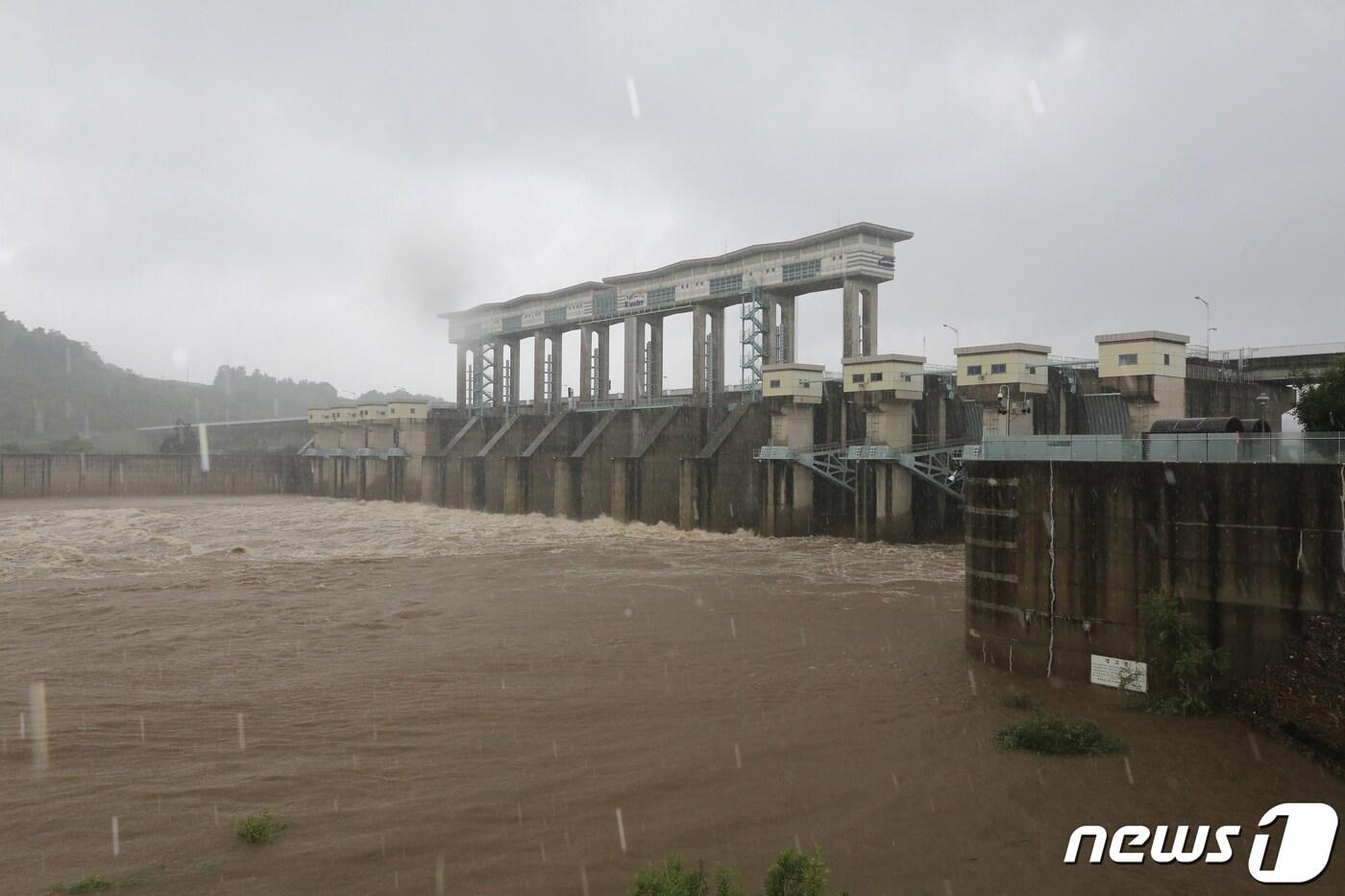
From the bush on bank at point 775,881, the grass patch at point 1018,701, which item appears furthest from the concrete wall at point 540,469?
the bush on bank at point 775,881

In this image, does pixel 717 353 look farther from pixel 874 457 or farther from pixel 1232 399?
pixel 1232 399

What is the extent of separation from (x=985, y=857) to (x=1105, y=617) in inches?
231

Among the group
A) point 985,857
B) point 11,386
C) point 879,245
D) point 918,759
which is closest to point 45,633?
point 918,759

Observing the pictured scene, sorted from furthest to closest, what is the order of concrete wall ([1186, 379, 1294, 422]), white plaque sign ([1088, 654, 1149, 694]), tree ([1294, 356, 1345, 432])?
concrete wall ([1186, 379, 1294, 422]) < tree ([1294, 356, 1345, 432]) < white plaque sign ([1088, 654, 1149, 694])

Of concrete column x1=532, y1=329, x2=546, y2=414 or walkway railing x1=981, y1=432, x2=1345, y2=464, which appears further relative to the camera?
concrete column x1=532, y1=329, x2=546, y2=414

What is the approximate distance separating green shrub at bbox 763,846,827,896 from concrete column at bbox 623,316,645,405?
145 feet

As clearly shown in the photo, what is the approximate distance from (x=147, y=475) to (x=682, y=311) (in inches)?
1745

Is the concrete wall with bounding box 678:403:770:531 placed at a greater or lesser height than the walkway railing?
lesser

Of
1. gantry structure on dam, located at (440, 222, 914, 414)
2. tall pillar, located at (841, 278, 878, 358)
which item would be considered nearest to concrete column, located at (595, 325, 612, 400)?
gantry structure on dam, located at (440, 222, 914, 414)

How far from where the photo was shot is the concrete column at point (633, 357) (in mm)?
50250

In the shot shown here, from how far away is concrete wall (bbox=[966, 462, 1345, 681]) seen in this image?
1130cm

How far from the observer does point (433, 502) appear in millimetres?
56500

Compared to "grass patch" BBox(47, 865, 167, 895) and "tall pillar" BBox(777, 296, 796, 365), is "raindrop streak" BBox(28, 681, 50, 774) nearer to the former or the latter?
"grass patch" BBox(47, 865, 167, 895)

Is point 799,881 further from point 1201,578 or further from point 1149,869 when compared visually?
point 1201,578
